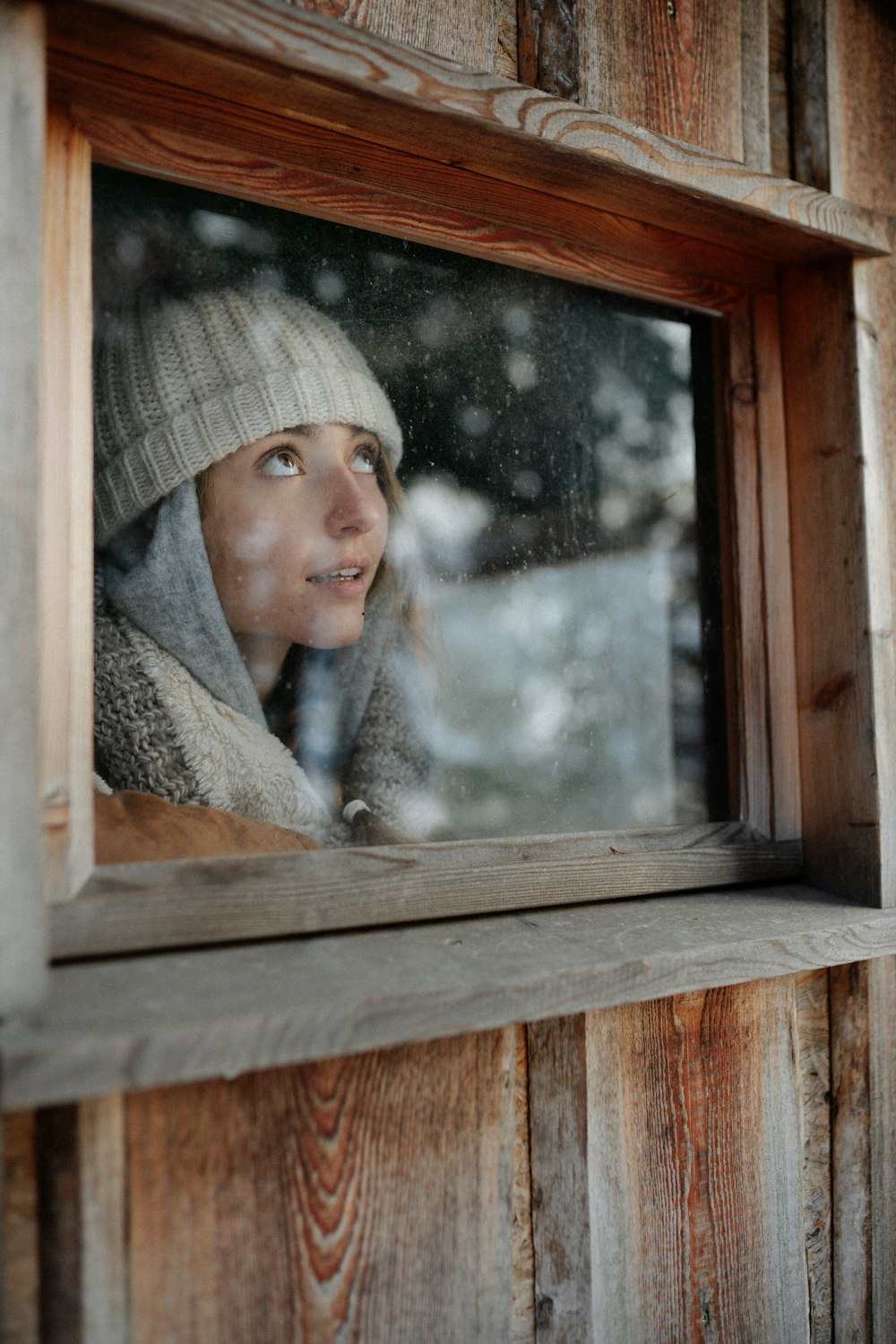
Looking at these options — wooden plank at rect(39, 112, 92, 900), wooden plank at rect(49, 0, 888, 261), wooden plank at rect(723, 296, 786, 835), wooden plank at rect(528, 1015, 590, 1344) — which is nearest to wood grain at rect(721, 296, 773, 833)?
wooden plank at rect(723, 296, 786, 835)

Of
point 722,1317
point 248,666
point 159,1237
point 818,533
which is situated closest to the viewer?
point 159,1237

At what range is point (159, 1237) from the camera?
689mm

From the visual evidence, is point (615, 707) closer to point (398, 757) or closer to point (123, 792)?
point (398, 757)

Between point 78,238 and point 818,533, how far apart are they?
755mm

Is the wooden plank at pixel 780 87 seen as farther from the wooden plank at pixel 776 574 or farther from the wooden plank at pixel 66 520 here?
the wooden plank at pixel 66 520

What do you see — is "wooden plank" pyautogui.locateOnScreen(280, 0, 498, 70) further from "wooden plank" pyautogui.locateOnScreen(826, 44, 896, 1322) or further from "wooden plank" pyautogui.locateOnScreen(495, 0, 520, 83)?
"wooden plank" pyautogui.locateOnScreen(826, 44, 896, 1322)

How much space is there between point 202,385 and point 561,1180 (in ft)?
2.44

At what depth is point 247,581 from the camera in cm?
85

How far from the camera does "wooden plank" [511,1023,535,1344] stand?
875mm

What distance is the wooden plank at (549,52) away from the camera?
0.93 metres

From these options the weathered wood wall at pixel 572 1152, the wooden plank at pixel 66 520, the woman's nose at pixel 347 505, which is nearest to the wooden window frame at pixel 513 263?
the wooden plank at pixel 66 520

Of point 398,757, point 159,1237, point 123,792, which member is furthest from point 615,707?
point 159,1237

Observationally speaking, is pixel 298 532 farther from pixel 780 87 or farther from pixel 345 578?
pixel 780 87

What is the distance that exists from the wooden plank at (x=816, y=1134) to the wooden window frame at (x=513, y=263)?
0.46 feet
